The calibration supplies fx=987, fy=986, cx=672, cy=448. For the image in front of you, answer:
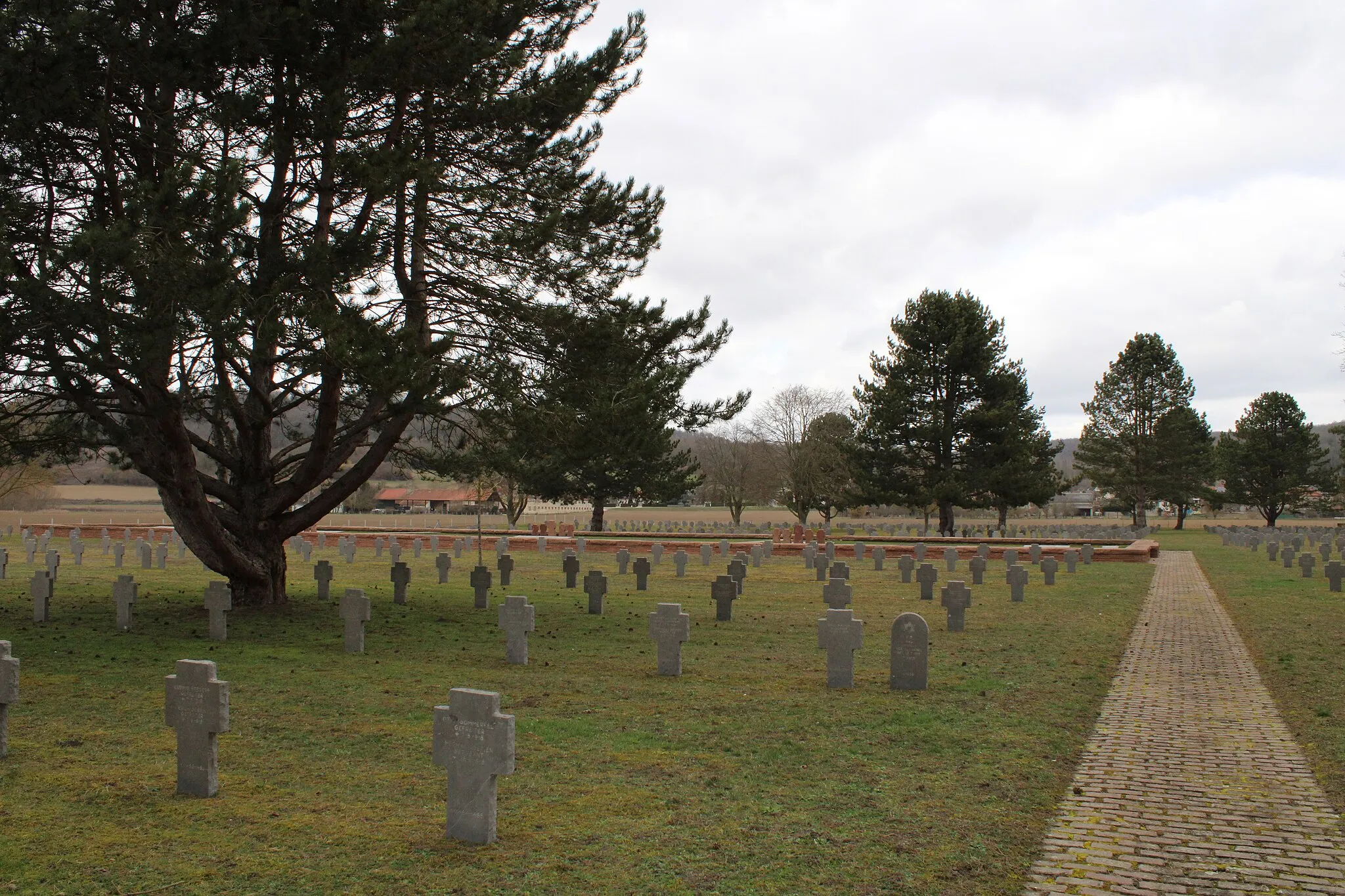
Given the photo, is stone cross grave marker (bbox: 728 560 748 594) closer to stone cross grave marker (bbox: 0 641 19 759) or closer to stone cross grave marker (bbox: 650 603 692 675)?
stone cross grave marker (bbox: 650 603 692 675)

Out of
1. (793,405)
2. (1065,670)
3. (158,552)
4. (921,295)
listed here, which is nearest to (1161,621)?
(1065,670)

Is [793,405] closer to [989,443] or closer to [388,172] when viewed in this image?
[989,443]

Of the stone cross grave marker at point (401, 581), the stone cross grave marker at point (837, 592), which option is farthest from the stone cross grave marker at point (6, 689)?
the stone cross grave marker at point (837, 592)

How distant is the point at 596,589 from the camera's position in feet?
55.2

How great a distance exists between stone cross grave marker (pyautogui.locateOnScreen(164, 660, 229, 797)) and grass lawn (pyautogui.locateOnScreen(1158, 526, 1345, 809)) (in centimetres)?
693

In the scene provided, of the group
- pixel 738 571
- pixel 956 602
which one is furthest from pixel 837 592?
pixel 738 571

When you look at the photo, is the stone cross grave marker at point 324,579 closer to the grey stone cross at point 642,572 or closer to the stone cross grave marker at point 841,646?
the grey stone cross at point 642,572

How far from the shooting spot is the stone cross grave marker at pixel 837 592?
16.6 meters

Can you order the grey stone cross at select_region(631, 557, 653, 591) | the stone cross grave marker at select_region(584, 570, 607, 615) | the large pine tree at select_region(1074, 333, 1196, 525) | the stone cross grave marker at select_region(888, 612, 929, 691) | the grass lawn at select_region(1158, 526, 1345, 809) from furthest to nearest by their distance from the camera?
the large pine tree at select_region(1074, 333, 1196, 525) → the grey stone cross at select_region(631, 557, 653, 591) → the stone cross grave marker at select_region(584, 570, 607, 615) → the stone cross grave marker at select_region(888, 612, 929, 691) → the grass lawn at select_region(1158, 526, 1345, 809)

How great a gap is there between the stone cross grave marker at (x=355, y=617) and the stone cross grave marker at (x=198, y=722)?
5.93 m

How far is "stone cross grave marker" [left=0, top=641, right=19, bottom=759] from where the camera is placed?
271 inches

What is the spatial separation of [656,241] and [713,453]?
46.4 metres

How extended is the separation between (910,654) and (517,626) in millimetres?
4537

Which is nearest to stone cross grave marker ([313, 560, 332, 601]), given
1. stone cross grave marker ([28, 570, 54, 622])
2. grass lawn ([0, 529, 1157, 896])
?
grass lawn ([0, 529, 1157, 896])
